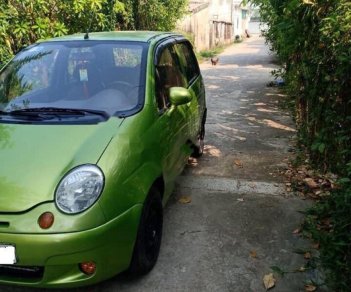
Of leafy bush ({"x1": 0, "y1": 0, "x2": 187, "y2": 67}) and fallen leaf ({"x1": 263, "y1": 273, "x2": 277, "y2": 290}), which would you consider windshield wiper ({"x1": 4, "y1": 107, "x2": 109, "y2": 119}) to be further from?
leafy bush ({"x1": 0, "y1": 0, "x2": 187, "y2": 67})

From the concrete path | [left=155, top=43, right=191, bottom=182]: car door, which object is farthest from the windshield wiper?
the concrete path

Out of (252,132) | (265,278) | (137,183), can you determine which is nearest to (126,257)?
(137,183)

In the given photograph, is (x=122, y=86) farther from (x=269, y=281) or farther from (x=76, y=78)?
A: (x=269, y=281)

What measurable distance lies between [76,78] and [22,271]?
5.75 feet

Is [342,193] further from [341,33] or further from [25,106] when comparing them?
[25,106]

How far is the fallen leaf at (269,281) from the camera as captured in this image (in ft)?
9.77

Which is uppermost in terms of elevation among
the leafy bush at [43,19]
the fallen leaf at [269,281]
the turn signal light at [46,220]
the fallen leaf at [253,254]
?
the leafy bush at [43,19]

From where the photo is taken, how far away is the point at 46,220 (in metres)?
2.36

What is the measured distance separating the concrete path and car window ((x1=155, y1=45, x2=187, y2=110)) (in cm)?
122

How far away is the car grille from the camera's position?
2434 millimetres

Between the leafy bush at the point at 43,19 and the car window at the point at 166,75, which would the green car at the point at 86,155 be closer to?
the car window at the point at 166,75

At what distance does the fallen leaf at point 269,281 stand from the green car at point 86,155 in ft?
2.84

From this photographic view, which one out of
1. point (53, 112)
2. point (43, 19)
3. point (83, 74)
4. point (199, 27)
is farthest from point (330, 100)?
point (199, 27)

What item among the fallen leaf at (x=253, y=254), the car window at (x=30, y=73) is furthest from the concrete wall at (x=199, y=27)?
the fallen leaf at (x=253, y=254)
